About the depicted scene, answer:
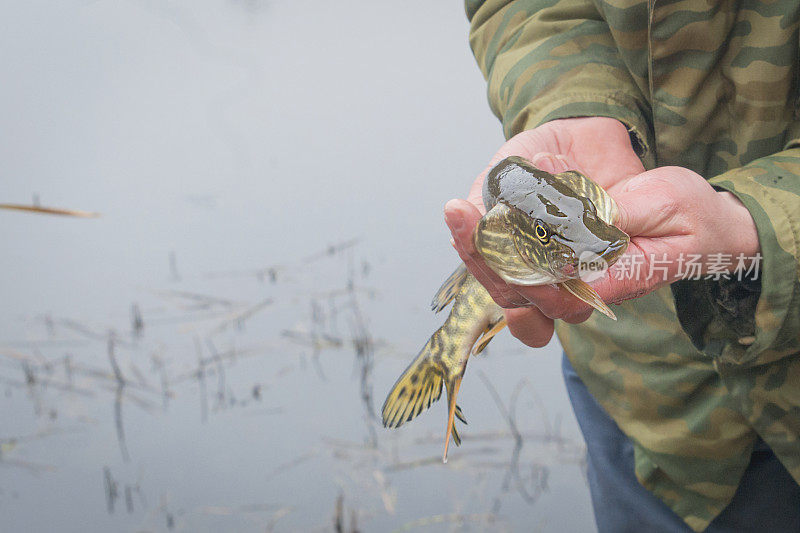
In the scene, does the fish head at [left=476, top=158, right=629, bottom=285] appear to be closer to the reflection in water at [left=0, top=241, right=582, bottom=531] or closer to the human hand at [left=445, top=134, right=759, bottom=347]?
the human hand at [left=445, top=134, right=759, bottom=347]

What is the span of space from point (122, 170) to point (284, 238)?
0.71m

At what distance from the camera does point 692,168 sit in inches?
44.7

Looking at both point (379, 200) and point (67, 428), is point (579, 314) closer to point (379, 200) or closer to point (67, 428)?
point (379, 200)

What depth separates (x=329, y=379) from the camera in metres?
2.52

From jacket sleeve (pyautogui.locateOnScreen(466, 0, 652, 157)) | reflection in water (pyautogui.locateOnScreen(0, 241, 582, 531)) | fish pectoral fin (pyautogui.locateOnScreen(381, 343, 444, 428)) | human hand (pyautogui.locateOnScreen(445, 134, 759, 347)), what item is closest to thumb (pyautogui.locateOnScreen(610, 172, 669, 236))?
human hand (pyautogui.locateOnScreen(445, 134, 759, 347))

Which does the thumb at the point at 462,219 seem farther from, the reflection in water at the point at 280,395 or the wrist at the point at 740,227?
the reflection in water at the point at 280,395

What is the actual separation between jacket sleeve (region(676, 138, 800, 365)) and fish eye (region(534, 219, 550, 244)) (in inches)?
11.3

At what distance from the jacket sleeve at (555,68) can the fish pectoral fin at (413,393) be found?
18.2 inches

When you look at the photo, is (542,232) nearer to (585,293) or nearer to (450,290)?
(585,293)

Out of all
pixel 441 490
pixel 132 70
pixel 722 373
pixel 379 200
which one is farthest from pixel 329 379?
pixel 722 373

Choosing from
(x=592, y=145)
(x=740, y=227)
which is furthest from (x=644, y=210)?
(x=592, y=145)

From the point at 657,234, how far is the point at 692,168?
0.34m

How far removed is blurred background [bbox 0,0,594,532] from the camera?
2.29 m

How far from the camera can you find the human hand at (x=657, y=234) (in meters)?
0.84
